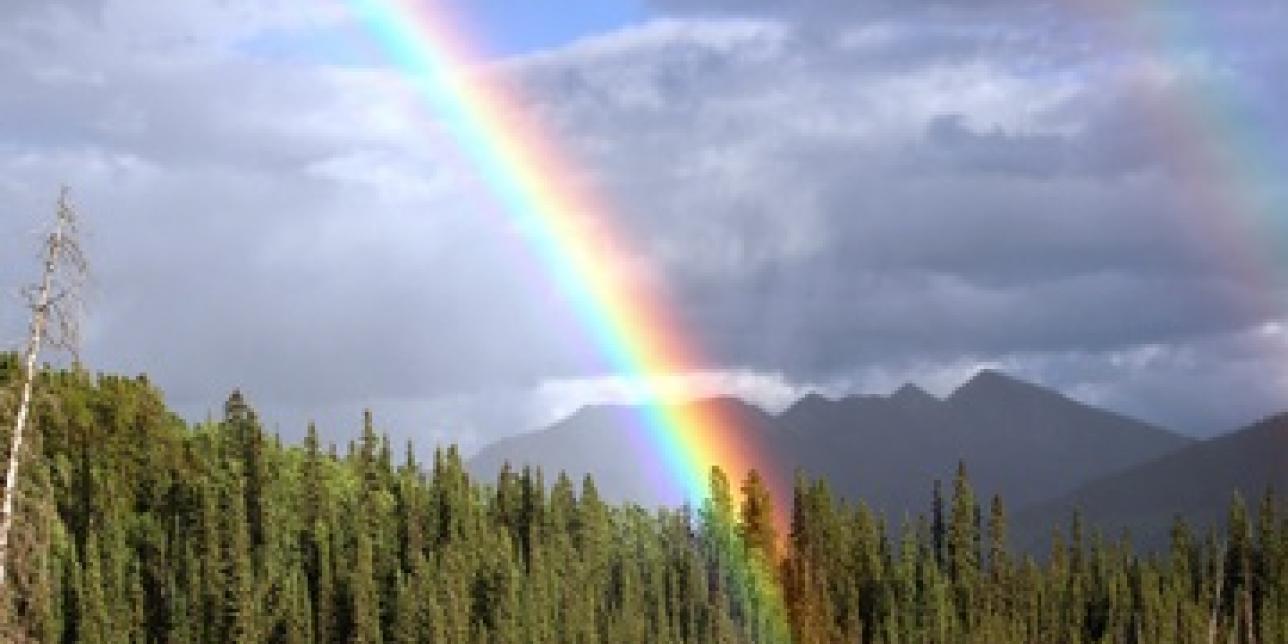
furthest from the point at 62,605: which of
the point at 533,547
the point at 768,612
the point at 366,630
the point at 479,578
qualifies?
the point at 768,612

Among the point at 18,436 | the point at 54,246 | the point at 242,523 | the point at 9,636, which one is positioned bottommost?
the point at 9,636

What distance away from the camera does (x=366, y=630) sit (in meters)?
141

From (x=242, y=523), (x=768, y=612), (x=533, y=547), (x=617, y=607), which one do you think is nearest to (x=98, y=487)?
(x=242, y=523)

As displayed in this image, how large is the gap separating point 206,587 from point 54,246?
113200mm

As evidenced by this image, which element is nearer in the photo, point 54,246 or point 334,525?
point 54,246

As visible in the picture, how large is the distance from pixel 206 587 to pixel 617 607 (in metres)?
56.8

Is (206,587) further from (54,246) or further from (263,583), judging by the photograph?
(54,246)

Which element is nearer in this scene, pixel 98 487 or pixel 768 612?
pixel 98 487

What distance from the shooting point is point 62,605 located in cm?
13188

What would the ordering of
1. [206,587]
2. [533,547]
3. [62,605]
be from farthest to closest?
[533,547] → [206,587] → [62,605]

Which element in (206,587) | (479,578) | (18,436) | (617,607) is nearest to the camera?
(18,436)

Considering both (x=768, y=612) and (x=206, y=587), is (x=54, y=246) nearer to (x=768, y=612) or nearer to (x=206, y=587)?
(x=206, y=587)

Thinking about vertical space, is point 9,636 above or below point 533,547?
below

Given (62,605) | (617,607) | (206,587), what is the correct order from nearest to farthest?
(62,605)
(206,587)
(617,607)
